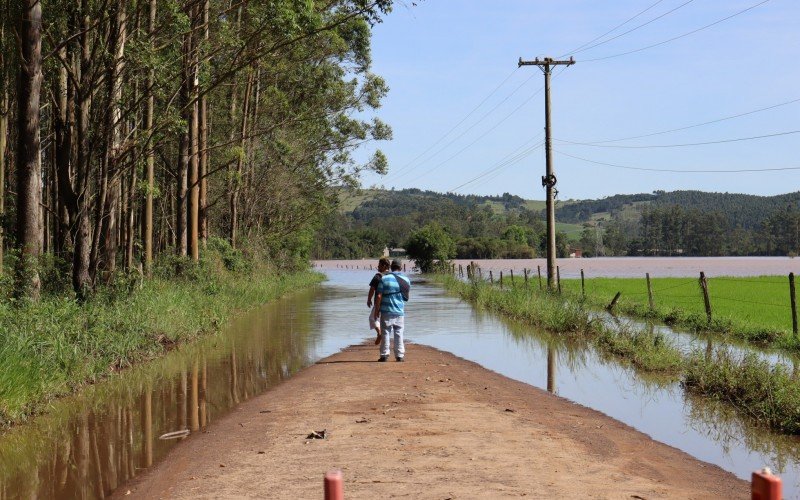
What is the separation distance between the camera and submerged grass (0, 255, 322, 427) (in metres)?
11.1

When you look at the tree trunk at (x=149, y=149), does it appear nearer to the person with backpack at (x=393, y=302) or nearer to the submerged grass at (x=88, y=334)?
the submerged grass at (x=88, y=334)

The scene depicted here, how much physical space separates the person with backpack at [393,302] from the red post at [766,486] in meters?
11.7

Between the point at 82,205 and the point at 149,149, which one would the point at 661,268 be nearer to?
the point at 149,149

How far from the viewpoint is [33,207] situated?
16.4 m

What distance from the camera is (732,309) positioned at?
96.2 feet

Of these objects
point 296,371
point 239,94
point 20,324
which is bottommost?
point 296,371

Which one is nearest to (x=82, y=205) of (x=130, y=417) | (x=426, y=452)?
(x=130, y=417)

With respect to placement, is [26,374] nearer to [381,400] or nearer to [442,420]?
[381,400]

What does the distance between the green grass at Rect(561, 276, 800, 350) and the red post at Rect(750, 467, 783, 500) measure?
1663 cm

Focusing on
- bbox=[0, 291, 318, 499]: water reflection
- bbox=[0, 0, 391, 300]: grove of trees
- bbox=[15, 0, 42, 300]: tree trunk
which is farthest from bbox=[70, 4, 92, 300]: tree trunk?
bbox=[0, 291, 318, 499]: water reflection

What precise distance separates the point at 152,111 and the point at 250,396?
17.4 metres

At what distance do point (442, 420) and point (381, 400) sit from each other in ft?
5.05

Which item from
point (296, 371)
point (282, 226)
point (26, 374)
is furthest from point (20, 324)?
point (282, 226)

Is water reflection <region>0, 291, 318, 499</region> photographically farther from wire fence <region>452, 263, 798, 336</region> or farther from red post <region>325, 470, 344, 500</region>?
wire fence <region>452, 263, 798, 336</region>
